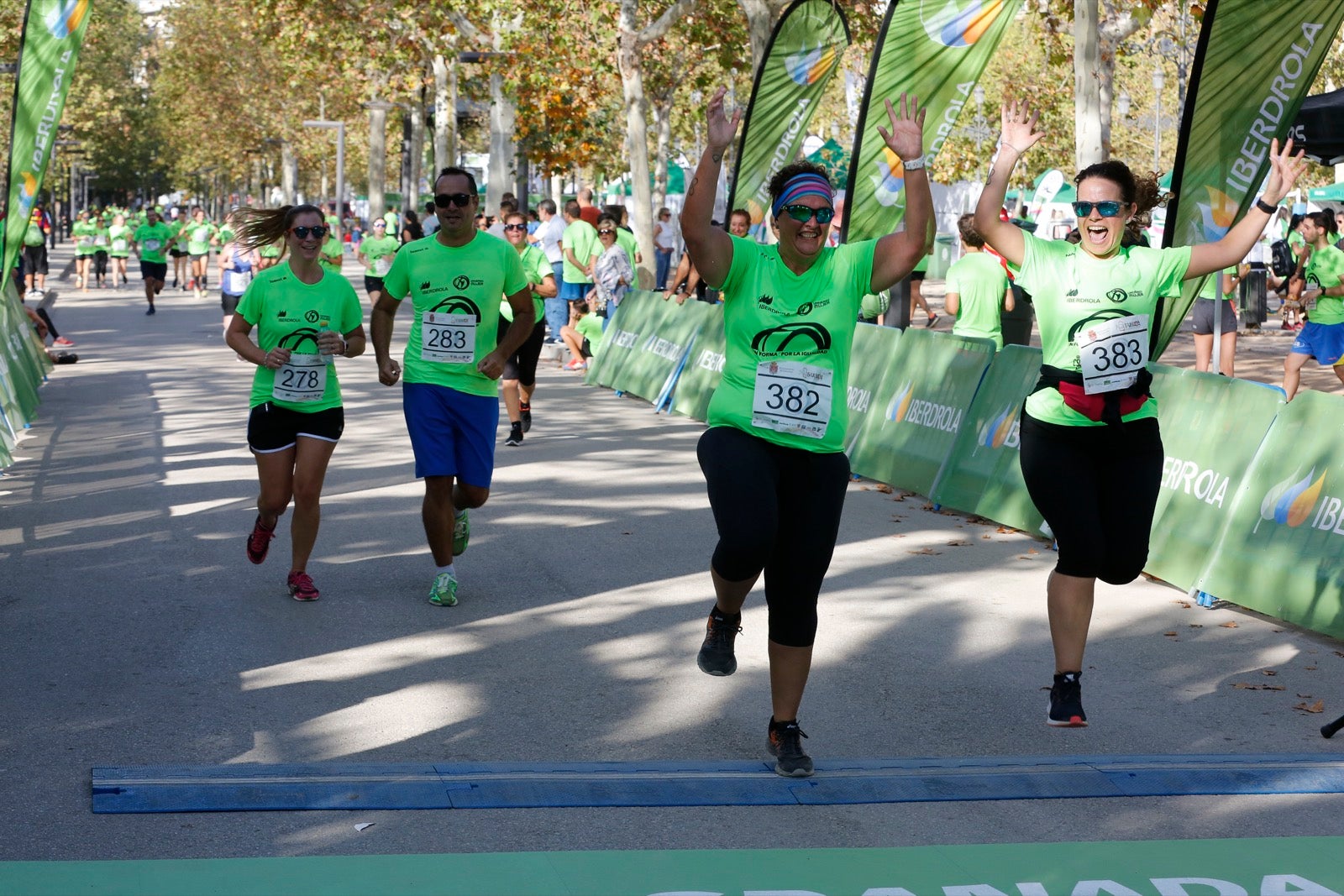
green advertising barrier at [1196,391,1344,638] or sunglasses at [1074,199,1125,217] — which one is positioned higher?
sunglasses at [1074,199,1125,217]

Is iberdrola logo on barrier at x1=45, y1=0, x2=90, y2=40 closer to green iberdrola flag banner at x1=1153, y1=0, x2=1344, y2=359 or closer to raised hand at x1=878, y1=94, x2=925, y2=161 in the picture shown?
raised hand at x1=878, y1=94, x2=925, y2=161

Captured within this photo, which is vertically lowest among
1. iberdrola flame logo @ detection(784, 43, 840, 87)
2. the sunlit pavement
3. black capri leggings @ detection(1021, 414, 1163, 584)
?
the sunlit pavement

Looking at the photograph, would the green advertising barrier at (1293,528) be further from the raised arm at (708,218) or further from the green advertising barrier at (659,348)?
the green advertising barrier at (659,348)

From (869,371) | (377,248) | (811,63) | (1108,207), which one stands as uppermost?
(811,63)

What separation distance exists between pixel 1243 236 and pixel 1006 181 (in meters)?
0.86

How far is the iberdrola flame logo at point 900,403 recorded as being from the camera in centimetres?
1159

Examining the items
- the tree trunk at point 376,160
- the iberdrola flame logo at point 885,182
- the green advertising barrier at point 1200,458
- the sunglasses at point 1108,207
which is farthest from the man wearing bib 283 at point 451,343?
the tree trunk at point 376,160

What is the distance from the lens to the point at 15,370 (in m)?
14.5

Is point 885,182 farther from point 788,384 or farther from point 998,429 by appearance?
point 788,384

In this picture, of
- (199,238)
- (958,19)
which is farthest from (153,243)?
(958,19)

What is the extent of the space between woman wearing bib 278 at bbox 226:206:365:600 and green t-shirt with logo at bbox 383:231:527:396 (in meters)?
0.31

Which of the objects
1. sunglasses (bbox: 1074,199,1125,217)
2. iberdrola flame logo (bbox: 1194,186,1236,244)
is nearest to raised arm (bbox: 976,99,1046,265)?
sunglasses (bbox: 1074,199,1125,217)

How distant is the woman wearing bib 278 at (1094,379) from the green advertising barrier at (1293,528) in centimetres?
192

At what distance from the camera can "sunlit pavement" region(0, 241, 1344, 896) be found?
180 inches
